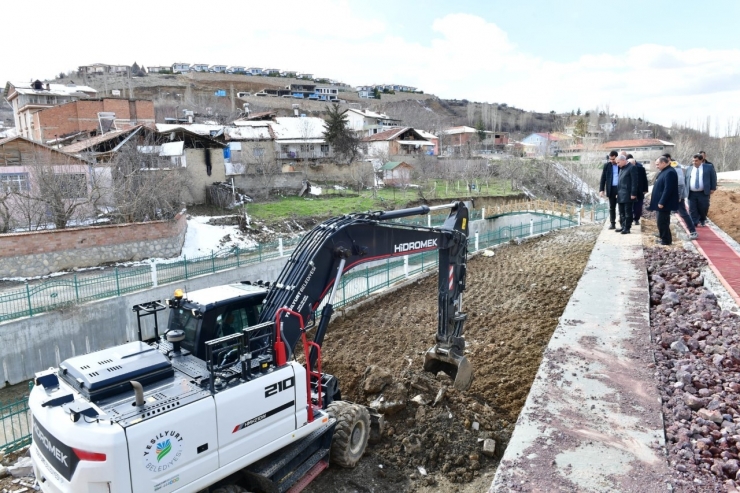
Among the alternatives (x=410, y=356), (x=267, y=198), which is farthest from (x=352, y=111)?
(x=410, y=356)

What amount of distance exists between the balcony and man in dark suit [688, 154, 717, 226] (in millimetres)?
34979

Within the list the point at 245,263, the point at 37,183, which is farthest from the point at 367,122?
the point at 245,263

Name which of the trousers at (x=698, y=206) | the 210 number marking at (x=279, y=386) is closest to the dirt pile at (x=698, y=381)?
the 210 number marking at (x=279, y=386)

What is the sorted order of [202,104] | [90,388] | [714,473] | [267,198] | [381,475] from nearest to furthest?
[714,473]
[90,388]
[381,475]
[267,198]
[202,104]

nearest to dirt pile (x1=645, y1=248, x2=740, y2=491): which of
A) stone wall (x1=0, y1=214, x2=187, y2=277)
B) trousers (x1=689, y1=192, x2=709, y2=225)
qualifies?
trousers (x1=689, y1=192, x2=709, y2=225)

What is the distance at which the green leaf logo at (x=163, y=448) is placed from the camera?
4234 mm

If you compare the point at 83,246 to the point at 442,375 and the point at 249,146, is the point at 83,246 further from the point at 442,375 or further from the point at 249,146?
the point at 249,146

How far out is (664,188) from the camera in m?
9.39

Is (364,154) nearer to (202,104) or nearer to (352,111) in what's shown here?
(352,111)

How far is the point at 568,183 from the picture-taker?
45.0 m

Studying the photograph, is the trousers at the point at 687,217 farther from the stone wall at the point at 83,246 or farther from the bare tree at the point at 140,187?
the bare tree at the point at 140,187

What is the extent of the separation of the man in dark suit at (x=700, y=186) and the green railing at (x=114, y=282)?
6655mm

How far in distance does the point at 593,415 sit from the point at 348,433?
2.78 m

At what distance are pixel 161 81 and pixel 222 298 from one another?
288 feet
